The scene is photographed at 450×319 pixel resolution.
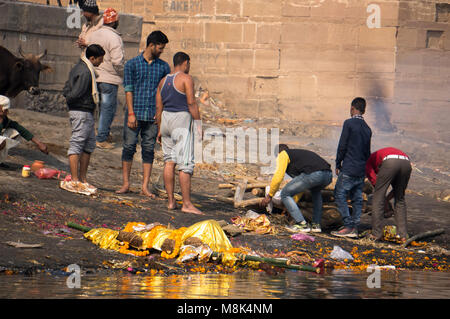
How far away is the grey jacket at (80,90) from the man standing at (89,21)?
1.31 metres

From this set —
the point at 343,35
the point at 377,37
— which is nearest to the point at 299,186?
the point at 343,35

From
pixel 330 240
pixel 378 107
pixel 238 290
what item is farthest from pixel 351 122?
pixel 378 107

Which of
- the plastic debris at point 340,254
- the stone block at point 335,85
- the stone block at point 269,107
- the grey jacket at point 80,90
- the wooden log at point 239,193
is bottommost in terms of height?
the plastic debris at point 340,254

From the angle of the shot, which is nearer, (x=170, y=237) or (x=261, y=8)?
(x=170, y=237)

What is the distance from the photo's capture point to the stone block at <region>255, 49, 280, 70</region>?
782 inches

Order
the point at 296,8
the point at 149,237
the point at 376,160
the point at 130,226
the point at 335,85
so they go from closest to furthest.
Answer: the point at 149,237, the point at 130,226, the point at 376,160, the point at 296,8, the point at 335,85

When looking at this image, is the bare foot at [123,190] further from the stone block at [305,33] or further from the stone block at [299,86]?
the stone block at [305,33]

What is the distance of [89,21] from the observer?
10805 mm

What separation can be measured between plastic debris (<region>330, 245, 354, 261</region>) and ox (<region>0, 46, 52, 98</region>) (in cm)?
Answer: 541

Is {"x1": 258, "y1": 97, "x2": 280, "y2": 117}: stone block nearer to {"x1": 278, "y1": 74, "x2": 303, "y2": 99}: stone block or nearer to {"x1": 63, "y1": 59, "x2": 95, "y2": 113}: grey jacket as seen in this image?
{"x1": 278, "y1": 74, "x2": 303, "y2": 99}: stone block

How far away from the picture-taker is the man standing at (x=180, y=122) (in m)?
9.06

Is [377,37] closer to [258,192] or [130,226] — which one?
[258,192]

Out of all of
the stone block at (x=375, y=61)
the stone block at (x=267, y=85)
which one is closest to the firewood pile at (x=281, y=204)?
the stone block at (x=267, y=85)

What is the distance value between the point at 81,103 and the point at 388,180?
3.88 meters
